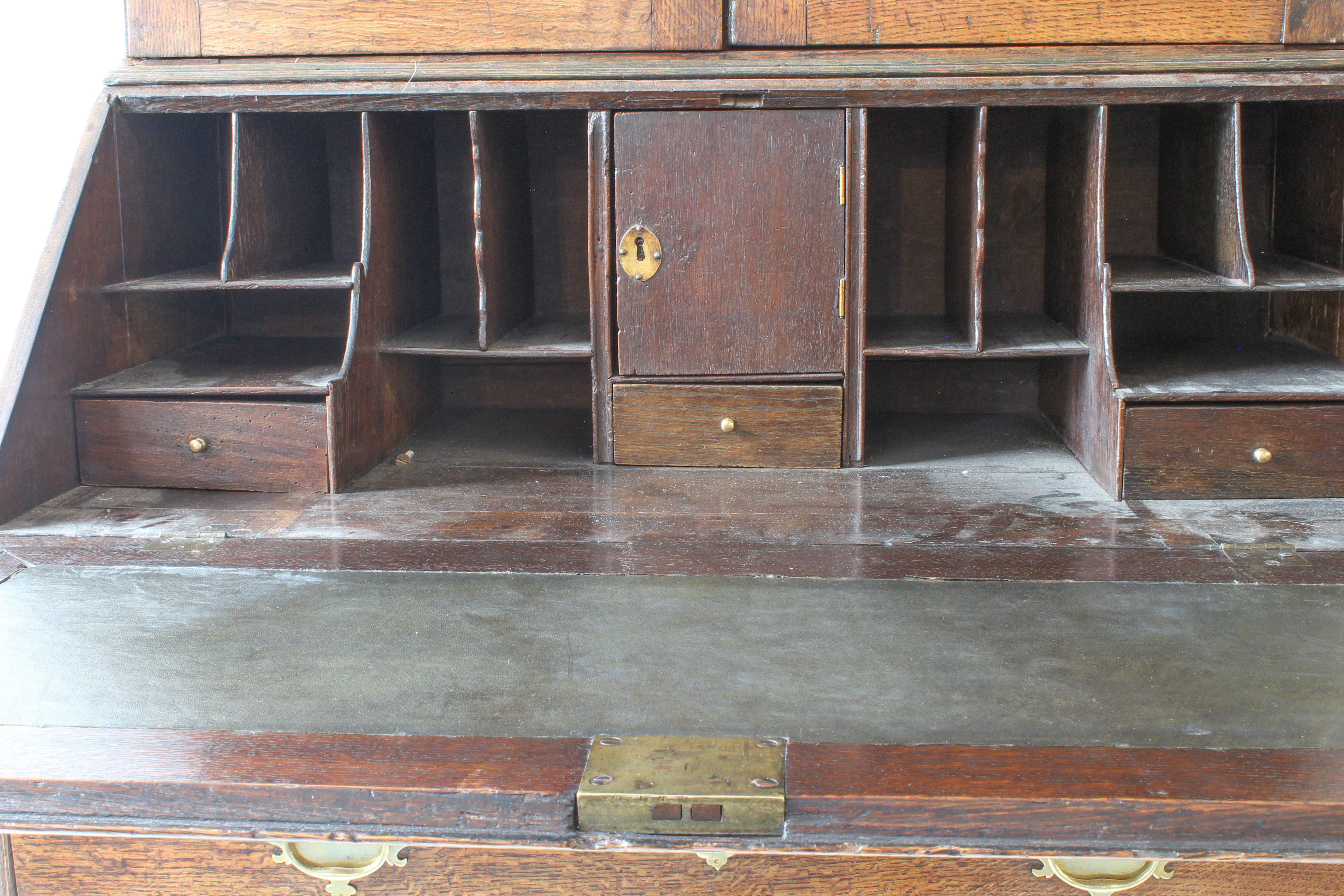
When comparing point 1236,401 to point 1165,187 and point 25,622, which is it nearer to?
point 1165,187

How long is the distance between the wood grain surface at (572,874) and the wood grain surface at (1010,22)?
1.31 m

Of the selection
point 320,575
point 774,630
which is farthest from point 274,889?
point 774,630

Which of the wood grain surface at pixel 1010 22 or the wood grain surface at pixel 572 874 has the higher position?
the wood grain surface at pixel 1010 22

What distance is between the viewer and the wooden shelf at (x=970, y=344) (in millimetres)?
1913

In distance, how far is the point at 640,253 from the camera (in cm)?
192

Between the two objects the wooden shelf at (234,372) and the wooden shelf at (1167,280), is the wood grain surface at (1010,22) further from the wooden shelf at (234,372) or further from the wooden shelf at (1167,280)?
the wooden shelf at (234,372)

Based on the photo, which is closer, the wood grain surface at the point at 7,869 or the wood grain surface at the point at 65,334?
the wood grain surface at the point at 7,869

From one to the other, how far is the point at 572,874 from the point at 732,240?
3.66 feet

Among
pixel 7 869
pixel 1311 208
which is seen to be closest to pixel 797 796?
pixel 7 869

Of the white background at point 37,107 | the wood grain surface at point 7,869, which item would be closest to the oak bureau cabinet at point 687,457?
the wood grain surface at point 7,869

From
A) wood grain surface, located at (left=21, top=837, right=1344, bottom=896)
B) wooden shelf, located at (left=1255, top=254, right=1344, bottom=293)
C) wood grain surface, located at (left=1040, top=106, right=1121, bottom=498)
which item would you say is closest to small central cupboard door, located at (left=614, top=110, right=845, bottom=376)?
wood grain surface, located at (left=1040, top=106, right=1121, bottom=498)

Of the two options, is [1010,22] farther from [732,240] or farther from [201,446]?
[201,446]

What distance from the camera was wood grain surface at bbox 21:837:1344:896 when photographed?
1066 mm

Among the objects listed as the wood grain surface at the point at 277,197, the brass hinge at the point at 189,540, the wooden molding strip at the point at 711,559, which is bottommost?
the wooden molding strip at the point at 711,559
